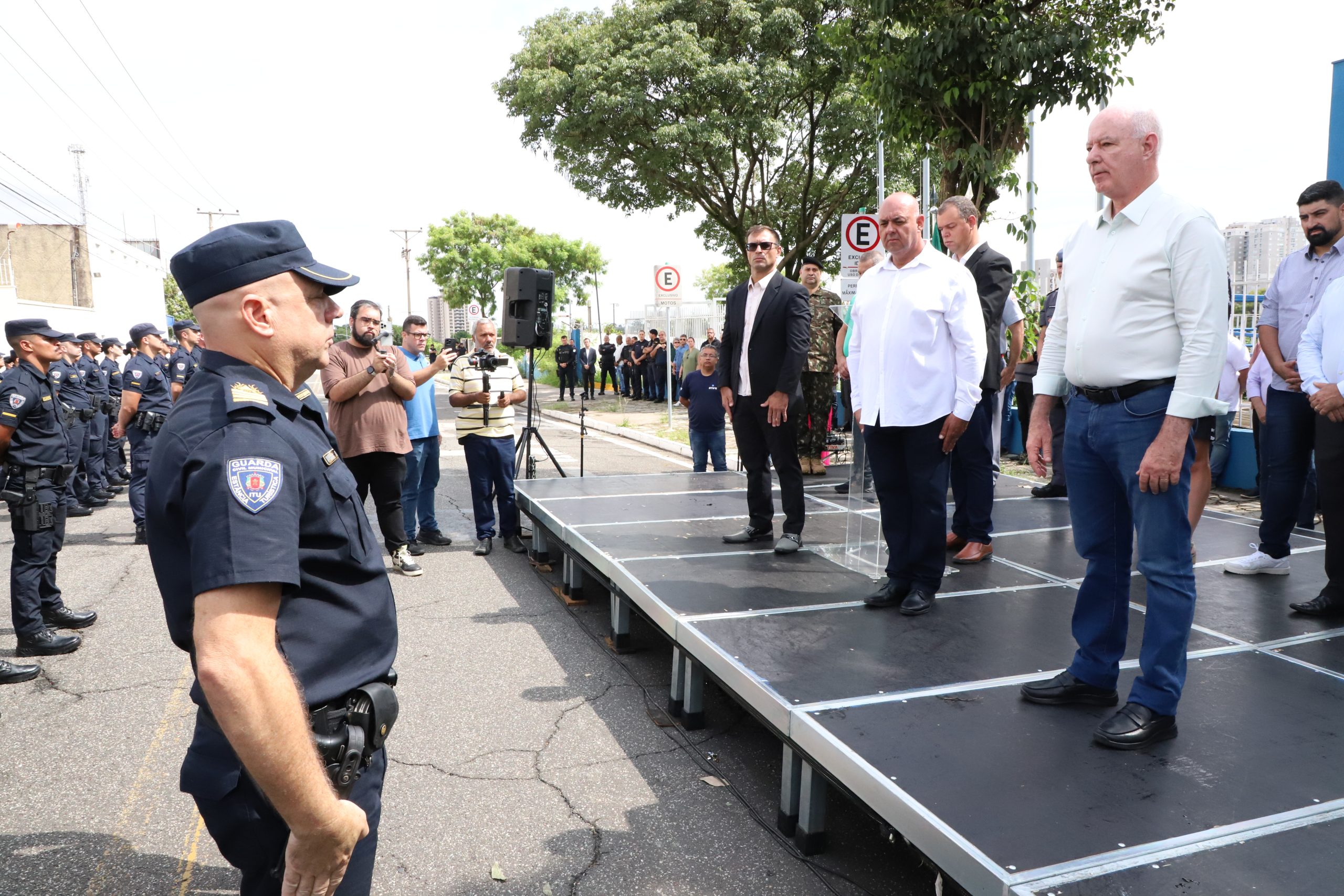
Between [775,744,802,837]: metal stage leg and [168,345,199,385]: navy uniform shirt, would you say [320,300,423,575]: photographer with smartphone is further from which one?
[168,345,199,385]: navy uniform shirt

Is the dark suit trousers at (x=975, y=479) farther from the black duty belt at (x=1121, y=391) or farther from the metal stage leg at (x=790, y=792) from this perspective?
the metal stage leg at (x=790, y=792)

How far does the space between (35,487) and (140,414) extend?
394cm

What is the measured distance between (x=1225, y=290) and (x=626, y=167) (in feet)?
67.3

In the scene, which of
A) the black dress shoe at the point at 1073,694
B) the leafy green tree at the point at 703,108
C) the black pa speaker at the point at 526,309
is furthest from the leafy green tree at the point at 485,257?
the black dress shoe at the point at 1073,694

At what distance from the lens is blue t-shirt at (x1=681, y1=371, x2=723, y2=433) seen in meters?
8.70

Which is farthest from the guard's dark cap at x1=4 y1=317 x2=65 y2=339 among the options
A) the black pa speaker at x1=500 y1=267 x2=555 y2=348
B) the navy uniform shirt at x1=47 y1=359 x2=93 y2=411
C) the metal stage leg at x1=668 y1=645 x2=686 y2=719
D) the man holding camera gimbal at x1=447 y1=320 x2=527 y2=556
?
the metal stage leg at x1=668 y1=645 x2=686 y2=719

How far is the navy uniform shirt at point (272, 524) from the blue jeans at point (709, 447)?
7362mm

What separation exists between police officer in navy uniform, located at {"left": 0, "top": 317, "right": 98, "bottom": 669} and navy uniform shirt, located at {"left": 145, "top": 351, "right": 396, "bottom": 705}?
4.15 metres

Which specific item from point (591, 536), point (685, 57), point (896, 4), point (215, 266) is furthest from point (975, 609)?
point (685, 57)

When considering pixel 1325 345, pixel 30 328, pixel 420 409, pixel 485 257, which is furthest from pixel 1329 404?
pixel 485 257

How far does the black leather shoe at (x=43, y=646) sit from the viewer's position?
4938mm

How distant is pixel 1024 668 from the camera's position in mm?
3332

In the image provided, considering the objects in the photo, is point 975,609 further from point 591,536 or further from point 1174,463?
point 591,536

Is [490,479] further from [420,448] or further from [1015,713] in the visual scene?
[1015,713]
